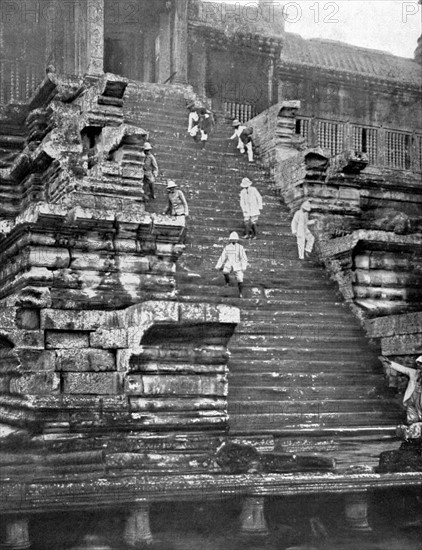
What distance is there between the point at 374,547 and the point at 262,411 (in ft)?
13.7

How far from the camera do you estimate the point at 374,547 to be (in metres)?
7.41

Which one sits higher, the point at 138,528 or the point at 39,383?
the point at 39,383

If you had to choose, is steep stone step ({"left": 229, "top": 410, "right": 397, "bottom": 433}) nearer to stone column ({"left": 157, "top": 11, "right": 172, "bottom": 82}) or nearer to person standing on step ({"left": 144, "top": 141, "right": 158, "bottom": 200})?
person standing on step ({"left": 144, "top": 141, "right": 158, "bottom": 200})

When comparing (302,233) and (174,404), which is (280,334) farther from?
(174,404)

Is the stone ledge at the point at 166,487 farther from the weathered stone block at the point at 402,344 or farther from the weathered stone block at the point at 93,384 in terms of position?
the weathered stone block at the point at 402,344

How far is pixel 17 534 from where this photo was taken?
683cm

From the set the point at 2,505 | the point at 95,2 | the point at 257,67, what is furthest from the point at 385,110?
the point at 2,505

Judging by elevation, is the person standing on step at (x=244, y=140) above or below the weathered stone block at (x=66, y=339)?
above

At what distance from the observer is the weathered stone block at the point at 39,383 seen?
33.4 feet

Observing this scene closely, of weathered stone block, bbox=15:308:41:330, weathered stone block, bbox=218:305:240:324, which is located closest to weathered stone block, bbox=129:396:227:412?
weathered stone block, bbox=218:305:240:324

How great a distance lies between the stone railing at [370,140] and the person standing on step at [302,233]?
852 centimetres

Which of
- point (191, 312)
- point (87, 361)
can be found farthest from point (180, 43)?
point (191, 312)

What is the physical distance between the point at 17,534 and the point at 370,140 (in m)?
19.7

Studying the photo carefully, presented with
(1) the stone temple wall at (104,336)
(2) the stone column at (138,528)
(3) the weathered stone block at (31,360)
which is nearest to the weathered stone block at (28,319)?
(1) the stone temple wall at (104,336)
